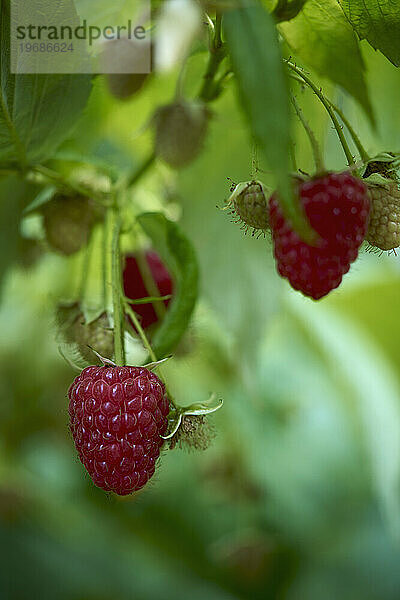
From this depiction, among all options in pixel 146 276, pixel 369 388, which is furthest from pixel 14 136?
pixel 369 388

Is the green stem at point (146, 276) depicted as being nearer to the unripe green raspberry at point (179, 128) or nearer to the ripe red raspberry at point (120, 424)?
the unripe green raspberry at point (179, 128)

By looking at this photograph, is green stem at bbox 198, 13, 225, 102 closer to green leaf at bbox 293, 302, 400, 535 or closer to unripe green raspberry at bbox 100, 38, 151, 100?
unripe green raspberry at bbox 100, 38, 151, 100

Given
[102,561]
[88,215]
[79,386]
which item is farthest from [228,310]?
[102,561]

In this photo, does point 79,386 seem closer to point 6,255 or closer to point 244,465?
point 6,255

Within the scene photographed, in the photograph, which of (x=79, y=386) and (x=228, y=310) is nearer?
(x=79, y=386)

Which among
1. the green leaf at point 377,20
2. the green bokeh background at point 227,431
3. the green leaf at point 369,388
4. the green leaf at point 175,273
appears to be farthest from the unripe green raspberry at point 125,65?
the green leaf at point 369,388

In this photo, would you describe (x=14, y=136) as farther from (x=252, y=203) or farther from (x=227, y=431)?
(x=227, y=431)
